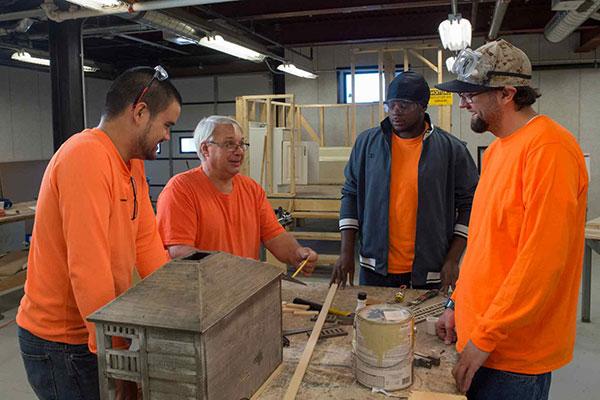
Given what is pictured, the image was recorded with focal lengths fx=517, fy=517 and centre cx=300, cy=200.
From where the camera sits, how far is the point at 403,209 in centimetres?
231

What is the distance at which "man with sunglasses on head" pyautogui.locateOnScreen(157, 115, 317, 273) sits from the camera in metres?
2.10

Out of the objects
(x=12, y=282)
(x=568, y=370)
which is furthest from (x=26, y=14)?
(x=568, y=370)

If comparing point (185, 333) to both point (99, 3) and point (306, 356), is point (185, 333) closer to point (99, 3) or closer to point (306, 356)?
point (306, 356)

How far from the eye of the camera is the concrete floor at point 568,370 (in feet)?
10.8

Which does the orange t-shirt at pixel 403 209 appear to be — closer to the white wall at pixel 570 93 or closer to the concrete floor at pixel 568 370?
the concrete floor at pixel 568 370

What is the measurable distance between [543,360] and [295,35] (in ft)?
22.9

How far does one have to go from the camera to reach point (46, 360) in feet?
4.66

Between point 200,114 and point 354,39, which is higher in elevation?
point 354,39

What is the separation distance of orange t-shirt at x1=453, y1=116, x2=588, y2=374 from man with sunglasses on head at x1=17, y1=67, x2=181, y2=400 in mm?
933

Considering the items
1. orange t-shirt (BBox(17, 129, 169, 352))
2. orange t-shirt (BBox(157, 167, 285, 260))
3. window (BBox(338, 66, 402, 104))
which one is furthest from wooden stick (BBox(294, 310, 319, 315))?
window (BBox(338, 66, 402, 104))

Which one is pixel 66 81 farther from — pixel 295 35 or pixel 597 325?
pixel 597 325

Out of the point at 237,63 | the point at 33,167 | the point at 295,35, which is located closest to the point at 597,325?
the point at 295,35

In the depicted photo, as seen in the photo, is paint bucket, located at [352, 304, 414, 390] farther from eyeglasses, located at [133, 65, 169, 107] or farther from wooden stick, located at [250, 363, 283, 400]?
eyeglasses, located at [133, 65, 169, 107]

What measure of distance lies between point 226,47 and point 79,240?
4.65 metres
